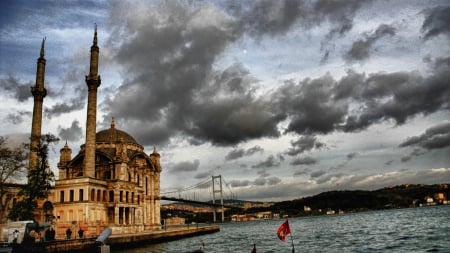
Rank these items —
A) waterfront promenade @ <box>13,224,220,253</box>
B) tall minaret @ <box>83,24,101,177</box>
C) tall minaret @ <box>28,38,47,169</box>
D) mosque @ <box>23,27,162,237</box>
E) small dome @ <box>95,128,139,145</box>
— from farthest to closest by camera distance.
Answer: small dome @ <box>95,128,139,145</box>, tall minaret @ <box>28,38,47,169</box>, tall minaret @ <box>83,24,101,177</box>, mosque @ <box>23,27,162,237</box>, waterfront promenade @ <box>13,224,220,253</box>

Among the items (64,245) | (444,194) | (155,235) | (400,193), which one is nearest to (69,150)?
(155,235)

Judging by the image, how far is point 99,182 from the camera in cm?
4441

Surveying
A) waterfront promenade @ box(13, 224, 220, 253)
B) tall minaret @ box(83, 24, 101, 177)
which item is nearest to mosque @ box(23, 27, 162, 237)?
tall minaret @ box(83, 24, 101, 177)

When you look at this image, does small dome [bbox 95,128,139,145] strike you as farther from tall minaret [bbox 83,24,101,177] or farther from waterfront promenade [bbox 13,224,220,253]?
waterfront promenade [bbox 13,224,220,253]

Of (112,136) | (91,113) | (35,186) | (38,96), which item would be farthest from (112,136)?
(35,186)

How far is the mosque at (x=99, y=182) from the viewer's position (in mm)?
42156

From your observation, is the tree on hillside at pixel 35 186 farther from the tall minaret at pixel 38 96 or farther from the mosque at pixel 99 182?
the tall minaret at pixel 38 96

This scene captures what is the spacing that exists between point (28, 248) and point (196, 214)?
164875mm

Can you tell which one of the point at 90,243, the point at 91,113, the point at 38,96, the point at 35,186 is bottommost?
the point at 90,243

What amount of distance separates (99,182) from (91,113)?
310 inches

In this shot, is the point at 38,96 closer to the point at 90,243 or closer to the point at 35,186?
the point at 35,186

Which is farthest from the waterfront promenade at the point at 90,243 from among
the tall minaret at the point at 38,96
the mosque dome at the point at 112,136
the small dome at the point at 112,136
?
the tall minaret at the point at 38,96

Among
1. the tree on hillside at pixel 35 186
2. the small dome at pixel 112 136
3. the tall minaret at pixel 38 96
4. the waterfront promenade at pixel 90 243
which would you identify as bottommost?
the waterfront promenade at pixel 90 243

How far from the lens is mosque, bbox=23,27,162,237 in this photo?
1660 inches
